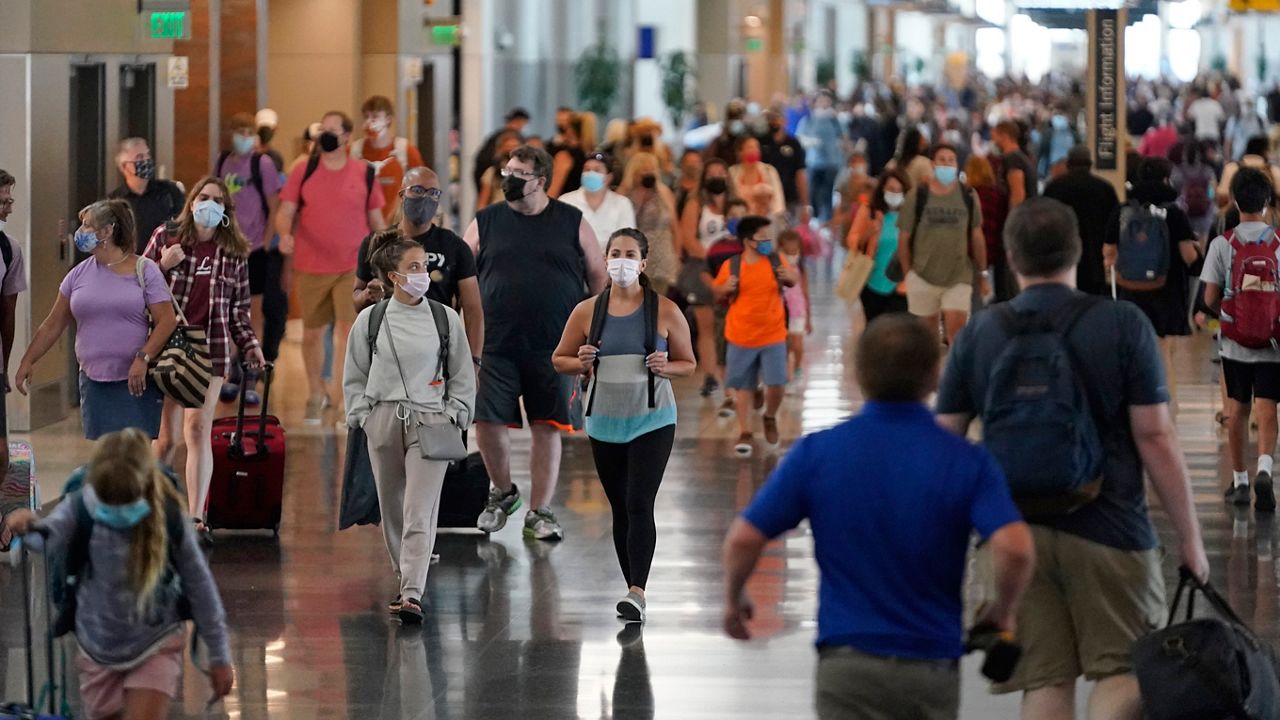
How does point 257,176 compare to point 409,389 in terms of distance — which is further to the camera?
point 257,176

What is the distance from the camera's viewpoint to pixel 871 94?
44.5m

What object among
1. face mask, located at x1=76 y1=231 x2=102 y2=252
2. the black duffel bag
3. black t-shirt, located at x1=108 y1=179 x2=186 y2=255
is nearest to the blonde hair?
the black duffel bag

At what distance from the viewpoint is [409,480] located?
8203 mm

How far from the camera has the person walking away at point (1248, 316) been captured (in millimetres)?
10188

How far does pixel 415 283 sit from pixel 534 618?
56.3 inches

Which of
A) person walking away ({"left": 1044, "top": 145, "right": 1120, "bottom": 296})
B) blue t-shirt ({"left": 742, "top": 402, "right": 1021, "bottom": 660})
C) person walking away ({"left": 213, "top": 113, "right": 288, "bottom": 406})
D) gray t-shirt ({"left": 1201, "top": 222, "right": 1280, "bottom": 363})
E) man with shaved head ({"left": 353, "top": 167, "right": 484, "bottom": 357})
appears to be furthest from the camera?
person walking away ({"left": 213, "top": 113, "right": 288, "bottom": 406})

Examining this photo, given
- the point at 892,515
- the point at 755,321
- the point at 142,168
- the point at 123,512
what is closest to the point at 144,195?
the point at 142,168

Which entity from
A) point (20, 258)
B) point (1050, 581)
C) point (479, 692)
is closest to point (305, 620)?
point (479, 692)

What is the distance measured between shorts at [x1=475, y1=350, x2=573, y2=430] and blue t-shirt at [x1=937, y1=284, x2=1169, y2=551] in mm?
4515

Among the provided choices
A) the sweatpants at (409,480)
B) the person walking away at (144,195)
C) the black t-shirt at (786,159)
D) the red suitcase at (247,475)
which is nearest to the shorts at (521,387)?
the red suitcase at (247,475)

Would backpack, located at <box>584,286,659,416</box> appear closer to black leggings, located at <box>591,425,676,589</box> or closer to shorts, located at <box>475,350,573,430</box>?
black leggings, located at <box>591,425,676,589</box>

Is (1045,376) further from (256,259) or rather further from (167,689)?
(256,259)

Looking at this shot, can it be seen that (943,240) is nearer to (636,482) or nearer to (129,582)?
(636,482)

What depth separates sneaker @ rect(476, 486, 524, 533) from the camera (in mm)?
9961
